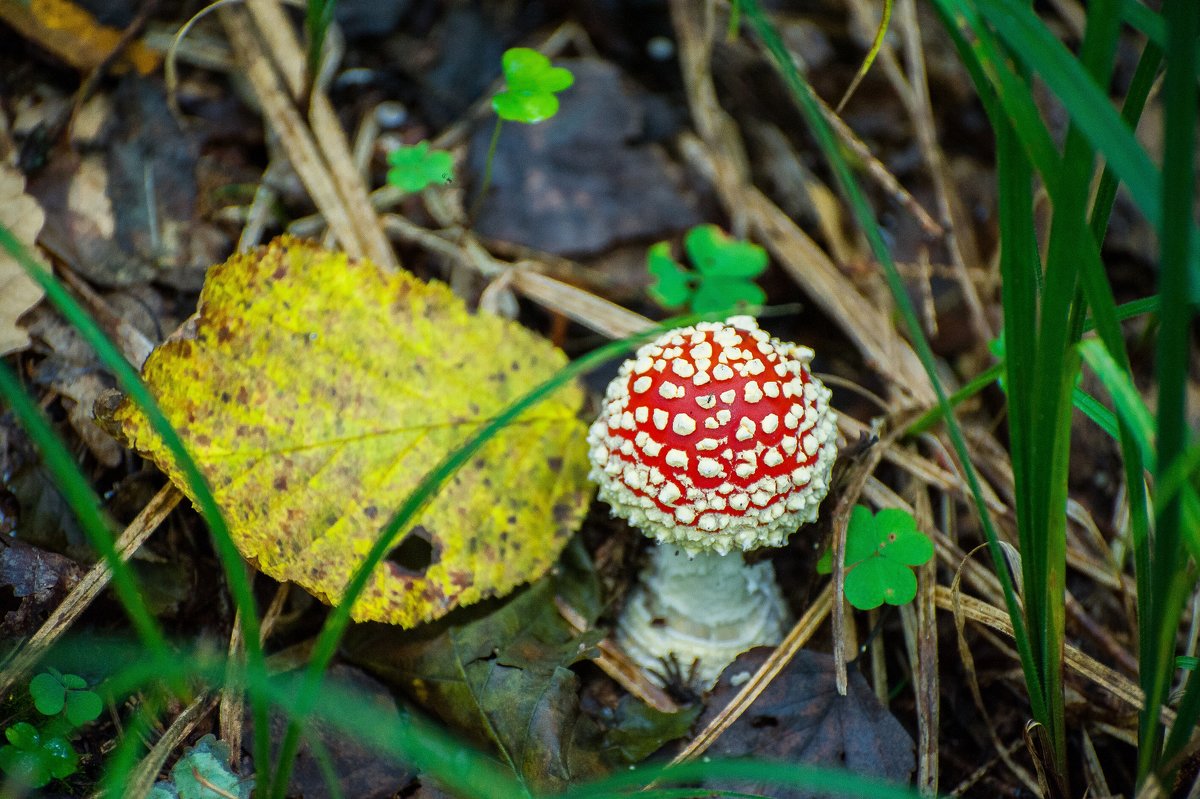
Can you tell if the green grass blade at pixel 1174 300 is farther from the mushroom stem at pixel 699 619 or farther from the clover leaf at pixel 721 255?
the clover leaf at pixel 721 255

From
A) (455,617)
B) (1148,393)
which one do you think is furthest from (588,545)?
A: (1148,393)

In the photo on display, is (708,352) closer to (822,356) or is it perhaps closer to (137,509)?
(822,356)

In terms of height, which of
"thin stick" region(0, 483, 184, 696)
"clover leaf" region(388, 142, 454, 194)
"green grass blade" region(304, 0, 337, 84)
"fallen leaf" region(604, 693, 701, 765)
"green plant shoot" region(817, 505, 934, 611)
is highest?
"green grass blade" region(304, 0, 337, 84)

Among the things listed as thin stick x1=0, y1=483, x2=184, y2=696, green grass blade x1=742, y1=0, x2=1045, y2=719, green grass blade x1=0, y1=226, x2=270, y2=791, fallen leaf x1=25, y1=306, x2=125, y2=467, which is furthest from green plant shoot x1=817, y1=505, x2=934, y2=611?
fallen leaf x1=25, y1=306, x2=125, y2=467

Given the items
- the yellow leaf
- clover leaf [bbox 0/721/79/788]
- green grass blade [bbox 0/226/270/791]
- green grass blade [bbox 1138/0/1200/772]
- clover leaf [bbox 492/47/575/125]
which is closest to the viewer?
green grass blade [bbox 1138/0/1200/772]

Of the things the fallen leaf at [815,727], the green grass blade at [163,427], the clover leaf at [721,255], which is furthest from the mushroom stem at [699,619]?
the green grass blade at [163,427]

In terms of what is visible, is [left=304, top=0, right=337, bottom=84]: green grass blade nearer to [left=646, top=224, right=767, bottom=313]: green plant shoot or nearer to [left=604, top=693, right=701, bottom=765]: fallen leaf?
[left=646, top=224, right=767, bottom=313]: green plant shoot
